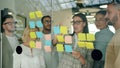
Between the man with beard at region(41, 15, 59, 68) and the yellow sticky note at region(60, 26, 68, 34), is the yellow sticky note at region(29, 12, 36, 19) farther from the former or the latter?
the yellow sticky note at region(60, 26, 68, 34)

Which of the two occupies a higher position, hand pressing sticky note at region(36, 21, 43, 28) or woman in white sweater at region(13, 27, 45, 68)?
hand pressing sticky note at region(36, 21, 43, 28)

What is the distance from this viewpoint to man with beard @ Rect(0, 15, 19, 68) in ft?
11.2

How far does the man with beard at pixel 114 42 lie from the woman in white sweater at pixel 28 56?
1.02 m

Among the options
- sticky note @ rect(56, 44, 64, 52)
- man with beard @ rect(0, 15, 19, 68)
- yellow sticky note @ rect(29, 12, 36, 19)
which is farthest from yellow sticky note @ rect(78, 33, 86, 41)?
man with beard @ rect(0, 15, 19, 68)

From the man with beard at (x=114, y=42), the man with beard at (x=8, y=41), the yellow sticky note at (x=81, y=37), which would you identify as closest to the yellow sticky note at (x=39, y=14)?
the man with beard at (x=8, y=41)

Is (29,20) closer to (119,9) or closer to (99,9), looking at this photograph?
(99,9)

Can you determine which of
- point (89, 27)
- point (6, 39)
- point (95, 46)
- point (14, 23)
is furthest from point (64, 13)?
point (6, 39)

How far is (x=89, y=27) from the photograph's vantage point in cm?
254

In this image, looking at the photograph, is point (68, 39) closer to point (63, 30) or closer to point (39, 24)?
point (63, 30)

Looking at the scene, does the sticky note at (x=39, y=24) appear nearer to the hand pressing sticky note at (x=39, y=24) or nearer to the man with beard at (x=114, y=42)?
the hand pressing sticky note at (x=39, y=24)

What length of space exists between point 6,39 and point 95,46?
5.21 ft

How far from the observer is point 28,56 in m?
3.19

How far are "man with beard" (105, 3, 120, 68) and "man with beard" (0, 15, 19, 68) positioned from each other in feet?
5.00

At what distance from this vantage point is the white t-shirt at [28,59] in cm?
308
